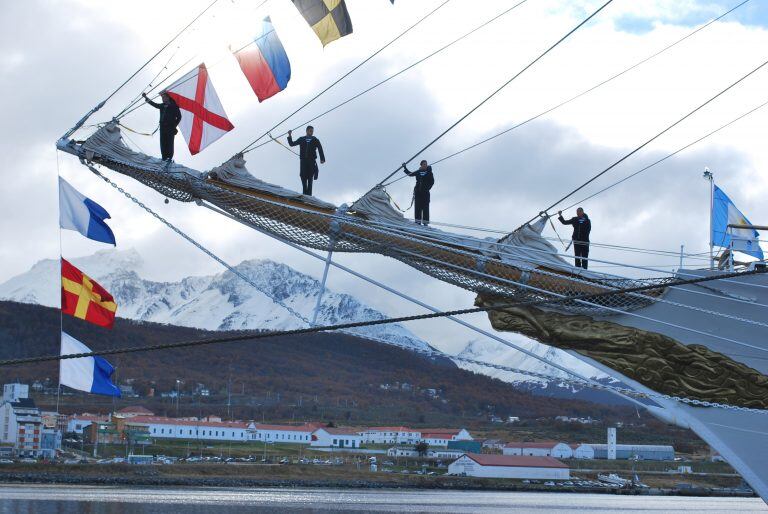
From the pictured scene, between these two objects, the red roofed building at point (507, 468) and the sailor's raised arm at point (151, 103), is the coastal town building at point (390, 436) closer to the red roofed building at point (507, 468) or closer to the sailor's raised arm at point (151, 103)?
the red roofed building at point (507, 468)

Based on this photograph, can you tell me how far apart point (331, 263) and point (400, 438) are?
112059mm

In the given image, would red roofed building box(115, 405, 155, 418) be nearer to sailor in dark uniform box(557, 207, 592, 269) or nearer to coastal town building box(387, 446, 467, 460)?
coastal town building box(387, 446, 467, 460)

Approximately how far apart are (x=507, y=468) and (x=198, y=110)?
84377mm

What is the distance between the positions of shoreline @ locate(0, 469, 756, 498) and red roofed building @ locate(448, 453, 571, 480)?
9.66ft

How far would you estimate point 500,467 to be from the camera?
9800cm

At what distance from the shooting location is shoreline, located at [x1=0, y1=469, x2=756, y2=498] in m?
72.8

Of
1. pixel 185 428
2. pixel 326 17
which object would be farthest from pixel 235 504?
pixel 185 428

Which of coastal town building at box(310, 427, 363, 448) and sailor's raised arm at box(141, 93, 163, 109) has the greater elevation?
sailor's raised arm at box(141, 93, 163, 109)

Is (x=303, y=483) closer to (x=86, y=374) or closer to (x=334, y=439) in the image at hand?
(x=334, y=439)

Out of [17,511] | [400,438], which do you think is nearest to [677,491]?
[400,438]

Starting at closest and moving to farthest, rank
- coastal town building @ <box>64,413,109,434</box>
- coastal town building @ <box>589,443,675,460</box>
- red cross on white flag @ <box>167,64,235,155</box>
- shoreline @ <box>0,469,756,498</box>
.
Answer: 1. red cross on white flag @ <box>167,64,235,155</box>
2. shoreline @ <box>0,469,756,498</box>
3. coastal town building @ <box>64,413,109,434</box>
4. coastal town building @ <box>589,443,675,460</box>

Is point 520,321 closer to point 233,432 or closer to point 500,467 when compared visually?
point 500,467

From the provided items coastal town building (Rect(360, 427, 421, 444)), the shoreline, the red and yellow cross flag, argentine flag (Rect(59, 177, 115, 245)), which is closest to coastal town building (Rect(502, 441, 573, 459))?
coastal town building (Rect(360, 427, 421, 444))

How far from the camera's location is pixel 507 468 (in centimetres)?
9788
